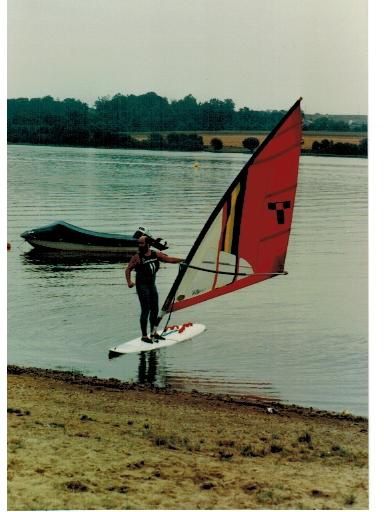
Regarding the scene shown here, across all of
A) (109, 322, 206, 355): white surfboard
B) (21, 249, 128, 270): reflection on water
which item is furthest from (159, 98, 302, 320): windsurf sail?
(21, 249, 128, 270): reflection on water

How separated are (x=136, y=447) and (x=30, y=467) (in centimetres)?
118

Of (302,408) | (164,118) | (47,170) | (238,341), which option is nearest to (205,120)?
(164,118)

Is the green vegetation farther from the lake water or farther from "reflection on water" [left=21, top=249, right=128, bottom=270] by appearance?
"reflection on water" [left=21, top=249, right=128, bottom=270]

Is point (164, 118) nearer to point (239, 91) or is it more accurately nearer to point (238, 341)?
point (239, 91)

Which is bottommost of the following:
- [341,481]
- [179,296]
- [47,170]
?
[341,481]

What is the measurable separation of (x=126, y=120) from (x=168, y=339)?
6.21 metres

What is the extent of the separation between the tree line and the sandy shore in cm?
471

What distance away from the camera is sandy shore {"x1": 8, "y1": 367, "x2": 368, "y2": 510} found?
777 centimetres

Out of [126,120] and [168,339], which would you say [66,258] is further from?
[168,339]

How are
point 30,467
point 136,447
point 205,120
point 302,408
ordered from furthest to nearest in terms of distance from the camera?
point 205,120 → point 302,408 → point 136,447 → point 30,467

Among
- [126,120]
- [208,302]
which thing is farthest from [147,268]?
[126,120]

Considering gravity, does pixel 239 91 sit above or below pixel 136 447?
above

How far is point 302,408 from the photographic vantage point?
10859mm

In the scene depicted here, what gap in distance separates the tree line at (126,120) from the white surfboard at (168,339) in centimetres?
379
